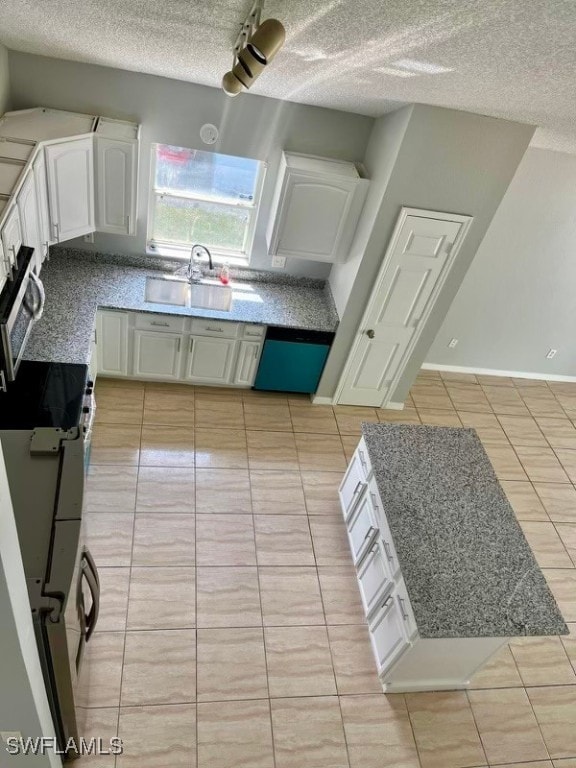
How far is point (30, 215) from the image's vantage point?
303 centimetres

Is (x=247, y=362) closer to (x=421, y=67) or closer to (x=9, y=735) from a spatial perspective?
(x=421, y=67)

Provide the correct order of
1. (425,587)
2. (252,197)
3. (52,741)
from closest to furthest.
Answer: (52,741) < (425,587) < (252,197)

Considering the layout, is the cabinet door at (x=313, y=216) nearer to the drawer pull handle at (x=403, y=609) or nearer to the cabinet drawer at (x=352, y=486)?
the cabinet drawer at (x=352, y=486)

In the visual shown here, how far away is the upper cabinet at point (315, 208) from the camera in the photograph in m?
3.83

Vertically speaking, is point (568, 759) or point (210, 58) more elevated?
point (210, 58)

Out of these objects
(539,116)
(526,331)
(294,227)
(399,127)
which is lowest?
(526,331)

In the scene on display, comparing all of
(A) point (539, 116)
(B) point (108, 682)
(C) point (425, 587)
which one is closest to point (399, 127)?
(A) point (539, 116)

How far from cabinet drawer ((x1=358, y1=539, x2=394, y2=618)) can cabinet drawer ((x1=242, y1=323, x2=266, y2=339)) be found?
1.99 metres

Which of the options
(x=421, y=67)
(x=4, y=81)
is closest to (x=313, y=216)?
(x=421, y=67)

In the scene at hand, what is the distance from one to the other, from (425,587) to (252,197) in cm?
→ 331

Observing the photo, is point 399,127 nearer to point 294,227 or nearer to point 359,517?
point 294,227

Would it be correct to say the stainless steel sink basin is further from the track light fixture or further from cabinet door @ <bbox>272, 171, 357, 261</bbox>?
the track light fixture

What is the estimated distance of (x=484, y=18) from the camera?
50.5 inches

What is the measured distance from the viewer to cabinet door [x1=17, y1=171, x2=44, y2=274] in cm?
283
